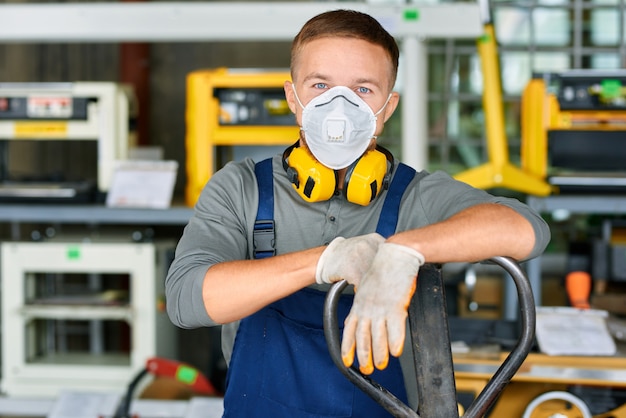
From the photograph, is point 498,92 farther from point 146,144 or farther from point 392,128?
point 146,144

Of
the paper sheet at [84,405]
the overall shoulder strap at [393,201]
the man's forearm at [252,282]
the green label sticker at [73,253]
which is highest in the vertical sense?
the overall shoulder strap at [393,201]

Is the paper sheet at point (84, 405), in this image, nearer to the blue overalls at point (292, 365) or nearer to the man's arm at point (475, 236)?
the blue overalls at point (292, 365)

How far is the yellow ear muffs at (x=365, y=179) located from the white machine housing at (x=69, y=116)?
176 centimetres

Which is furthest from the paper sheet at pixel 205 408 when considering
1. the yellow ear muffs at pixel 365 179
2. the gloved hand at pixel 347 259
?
the gloved hand at pixel 347 259

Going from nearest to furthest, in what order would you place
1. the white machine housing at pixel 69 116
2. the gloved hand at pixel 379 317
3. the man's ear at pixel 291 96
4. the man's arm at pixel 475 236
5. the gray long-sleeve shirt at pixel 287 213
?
the gloved hand at pixel 379 317 < the man's arm at pixel 475 236 < the gray long-sleeve shirt at pixel 287 213 < the man's ear at pixel 291 96 < the white machine housing at pixel 69 116

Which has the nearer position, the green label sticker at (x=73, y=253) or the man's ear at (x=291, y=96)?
the man's ear at (x=291, y=96)

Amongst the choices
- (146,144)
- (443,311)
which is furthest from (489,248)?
(146,144)

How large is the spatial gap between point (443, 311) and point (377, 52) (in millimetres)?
573

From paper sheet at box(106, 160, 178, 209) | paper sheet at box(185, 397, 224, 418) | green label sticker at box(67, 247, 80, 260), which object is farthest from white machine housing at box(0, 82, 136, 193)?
paper sheet at box(185, 397, 224, 418)

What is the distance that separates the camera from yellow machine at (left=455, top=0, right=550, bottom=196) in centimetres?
274

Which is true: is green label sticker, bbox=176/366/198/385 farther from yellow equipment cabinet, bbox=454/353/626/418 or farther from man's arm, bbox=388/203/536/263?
man's arm, bbox=388/203/536/263

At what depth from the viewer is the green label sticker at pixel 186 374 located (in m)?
2.78

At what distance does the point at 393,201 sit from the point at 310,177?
18 centimetres

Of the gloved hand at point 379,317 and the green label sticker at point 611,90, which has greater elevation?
the green label sticker at point 611,90
